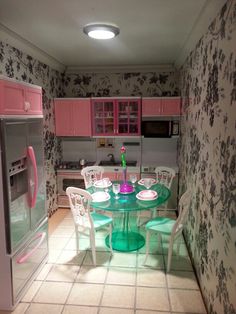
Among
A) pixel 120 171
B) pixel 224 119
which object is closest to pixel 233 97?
pixel 224 119

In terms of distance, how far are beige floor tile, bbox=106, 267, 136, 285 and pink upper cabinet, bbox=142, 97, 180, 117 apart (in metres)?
2.67

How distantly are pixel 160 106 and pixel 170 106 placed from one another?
175 mm

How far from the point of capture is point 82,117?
4.73 meters

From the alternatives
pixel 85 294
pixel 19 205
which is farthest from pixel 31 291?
pixel 19 205

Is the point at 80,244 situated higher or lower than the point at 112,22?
lower

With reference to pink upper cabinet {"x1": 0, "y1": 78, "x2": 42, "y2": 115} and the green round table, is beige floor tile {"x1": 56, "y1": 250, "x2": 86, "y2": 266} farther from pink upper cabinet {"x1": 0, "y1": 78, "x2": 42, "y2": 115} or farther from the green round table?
pink upper cabinet {"x1": 0, "y1": 78, "x2": 42, "y2": 115}

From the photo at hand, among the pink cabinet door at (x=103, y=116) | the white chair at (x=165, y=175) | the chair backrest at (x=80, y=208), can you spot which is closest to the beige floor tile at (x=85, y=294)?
the chair backrest at (x=80, y=208)

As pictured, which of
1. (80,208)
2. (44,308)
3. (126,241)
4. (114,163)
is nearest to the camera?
(44,308)

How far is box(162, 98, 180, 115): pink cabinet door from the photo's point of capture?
15.0 ft

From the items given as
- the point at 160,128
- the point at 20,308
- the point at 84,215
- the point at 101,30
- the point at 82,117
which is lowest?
the point at 20,308

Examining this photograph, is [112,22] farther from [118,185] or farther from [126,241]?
[126,241]

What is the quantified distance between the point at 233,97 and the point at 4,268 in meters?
2.33

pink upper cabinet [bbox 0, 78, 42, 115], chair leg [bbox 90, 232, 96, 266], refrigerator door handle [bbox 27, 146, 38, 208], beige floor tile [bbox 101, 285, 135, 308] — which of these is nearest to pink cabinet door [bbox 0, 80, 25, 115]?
pink upper cabinet [bbox 0, 78, 42, 115]

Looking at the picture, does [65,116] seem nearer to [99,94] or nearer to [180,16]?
[99,94]
